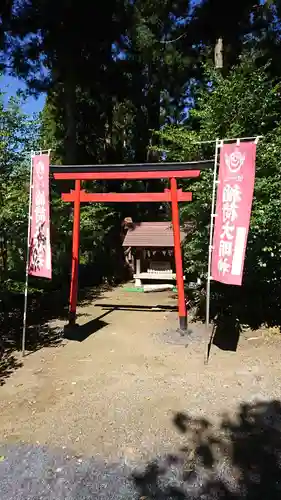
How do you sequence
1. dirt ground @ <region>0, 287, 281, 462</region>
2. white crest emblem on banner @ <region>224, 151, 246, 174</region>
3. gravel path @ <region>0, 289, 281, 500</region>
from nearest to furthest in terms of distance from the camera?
gravel path @ <region>0, 289, 281, 500</region>
dirt ground @ <region>0, 287, 281, 462</region>
white crest emblem on banner @ <region>224, 151, 246, 174</region>

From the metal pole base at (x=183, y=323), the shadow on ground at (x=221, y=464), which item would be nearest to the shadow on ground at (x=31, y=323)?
the metal pole base at (x=183, y=323)

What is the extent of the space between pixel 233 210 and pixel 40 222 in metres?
2.74

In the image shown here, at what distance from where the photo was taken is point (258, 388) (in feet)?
14.8

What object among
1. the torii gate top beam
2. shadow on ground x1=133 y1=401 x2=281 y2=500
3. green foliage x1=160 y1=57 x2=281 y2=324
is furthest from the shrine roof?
shadow on ground x1=133 y1=401 x2=281 y2=500

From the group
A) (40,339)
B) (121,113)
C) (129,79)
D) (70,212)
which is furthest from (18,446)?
(121,113)

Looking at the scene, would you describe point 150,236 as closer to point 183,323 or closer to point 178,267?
point 178,267

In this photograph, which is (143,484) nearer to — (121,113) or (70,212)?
(70,212)

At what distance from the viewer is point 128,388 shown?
466cm

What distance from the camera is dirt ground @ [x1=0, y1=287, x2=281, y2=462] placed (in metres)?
3.61

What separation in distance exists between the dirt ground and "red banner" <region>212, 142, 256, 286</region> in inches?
48.0

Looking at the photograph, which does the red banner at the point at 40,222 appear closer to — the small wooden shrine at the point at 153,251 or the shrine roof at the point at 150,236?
the shrine roof at the point at 150,236

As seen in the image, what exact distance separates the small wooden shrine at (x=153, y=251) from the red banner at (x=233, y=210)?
7762 mm

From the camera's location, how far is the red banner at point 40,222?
5.83 m

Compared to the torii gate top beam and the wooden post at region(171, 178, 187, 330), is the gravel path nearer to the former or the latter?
the wooden post at region(171, 178, 187, 330)
